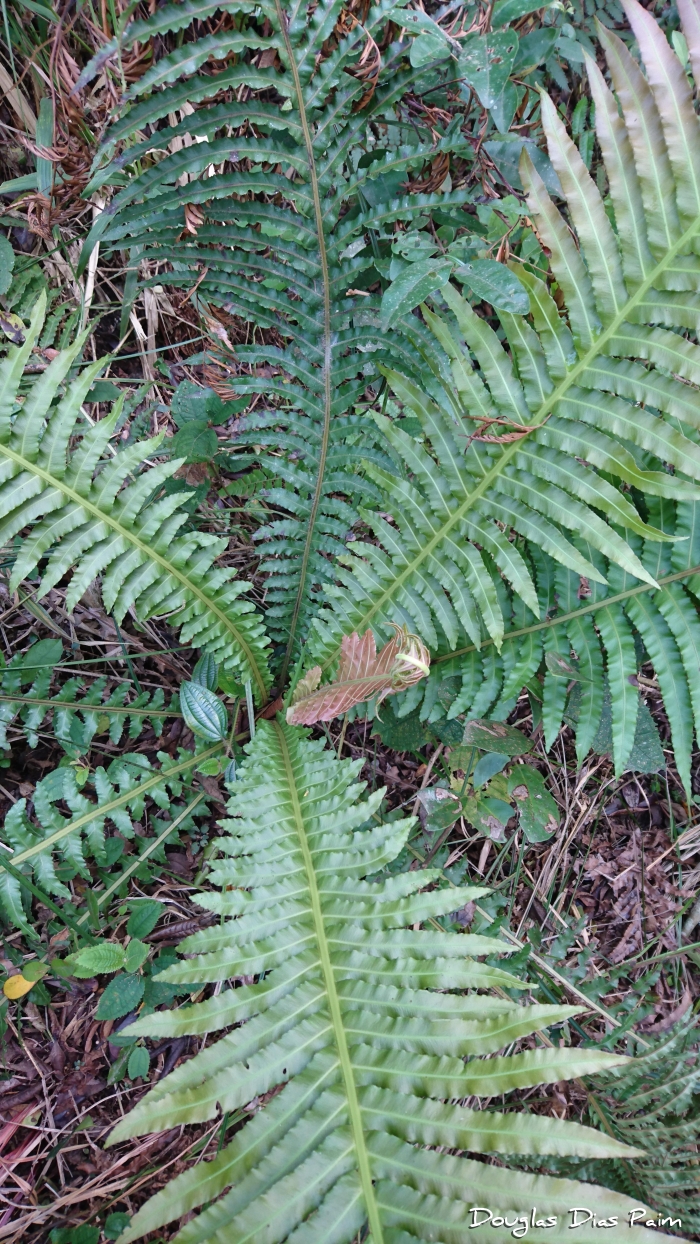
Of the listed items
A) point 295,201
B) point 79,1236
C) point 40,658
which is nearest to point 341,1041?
point 79,1236

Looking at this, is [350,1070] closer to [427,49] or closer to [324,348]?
[324,348]

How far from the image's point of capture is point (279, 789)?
62.3 inches

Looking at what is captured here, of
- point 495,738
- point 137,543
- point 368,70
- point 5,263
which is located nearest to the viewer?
point 368,70

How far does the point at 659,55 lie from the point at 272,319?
968 millimetres

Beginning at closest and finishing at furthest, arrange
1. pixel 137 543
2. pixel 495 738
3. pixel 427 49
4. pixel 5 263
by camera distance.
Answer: pixel 427 49 → pixel 137 543 → pixel 495 738 → pixel 5 263

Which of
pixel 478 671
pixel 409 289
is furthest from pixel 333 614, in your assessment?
pixel 409 289

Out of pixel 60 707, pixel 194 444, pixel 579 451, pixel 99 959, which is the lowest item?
pixel 99 959

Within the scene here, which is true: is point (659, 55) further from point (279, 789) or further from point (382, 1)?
point (279, 789)

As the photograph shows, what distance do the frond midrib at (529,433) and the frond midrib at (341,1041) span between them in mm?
606

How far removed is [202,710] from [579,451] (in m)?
1.04

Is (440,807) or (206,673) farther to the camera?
(440,807)

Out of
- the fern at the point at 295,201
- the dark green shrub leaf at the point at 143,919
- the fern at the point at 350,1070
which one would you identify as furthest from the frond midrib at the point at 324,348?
the fern at the point at 350,1070

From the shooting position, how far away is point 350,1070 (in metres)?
1.02

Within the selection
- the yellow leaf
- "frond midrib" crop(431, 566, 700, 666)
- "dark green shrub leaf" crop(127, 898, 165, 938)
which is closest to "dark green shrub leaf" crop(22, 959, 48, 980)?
the yellow leaf
